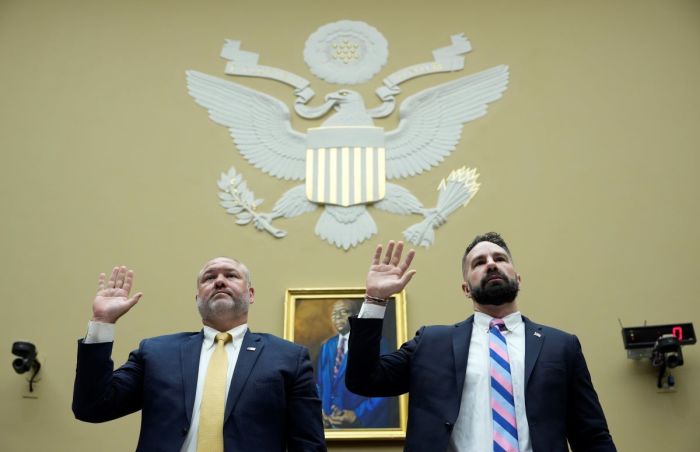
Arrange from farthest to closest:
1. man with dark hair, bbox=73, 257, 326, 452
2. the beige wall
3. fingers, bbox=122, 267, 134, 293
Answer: the beige wall < fingers, bbox=122, 267, 134, 293 < man with dark hair, bbox=73, 257, 326, 452

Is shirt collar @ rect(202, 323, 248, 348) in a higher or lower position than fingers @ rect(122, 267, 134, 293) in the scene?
lower

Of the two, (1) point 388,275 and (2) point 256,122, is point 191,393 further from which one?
(2) point 256,122

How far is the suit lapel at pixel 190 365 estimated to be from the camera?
2846 mm

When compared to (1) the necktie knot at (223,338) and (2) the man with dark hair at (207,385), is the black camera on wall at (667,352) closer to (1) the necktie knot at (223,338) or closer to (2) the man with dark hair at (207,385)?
(2) the man with dark hair at (207,385)

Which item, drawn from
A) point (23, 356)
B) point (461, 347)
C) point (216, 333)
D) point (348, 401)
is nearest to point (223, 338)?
point (216, 333)

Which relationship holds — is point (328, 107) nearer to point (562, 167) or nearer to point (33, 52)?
point (562, 167)

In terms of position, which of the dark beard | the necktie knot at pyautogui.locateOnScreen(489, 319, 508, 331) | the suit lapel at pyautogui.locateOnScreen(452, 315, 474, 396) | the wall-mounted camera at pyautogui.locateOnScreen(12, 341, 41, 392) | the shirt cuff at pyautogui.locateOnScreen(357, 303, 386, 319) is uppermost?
the dark beard

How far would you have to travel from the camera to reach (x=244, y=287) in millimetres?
3314

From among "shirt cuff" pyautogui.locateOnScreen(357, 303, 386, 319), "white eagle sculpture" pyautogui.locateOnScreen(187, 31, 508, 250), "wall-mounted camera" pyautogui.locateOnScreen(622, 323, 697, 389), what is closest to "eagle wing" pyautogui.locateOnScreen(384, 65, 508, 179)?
"white eagle sculpture" pyautogui.locateOnScreen(187, 31, 508, 250)

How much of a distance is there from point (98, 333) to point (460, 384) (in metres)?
1.40

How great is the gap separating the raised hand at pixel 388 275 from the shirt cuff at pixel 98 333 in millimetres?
1023

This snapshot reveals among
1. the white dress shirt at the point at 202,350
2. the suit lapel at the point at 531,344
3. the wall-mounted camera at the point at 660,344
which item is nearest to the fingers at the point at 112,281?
the white dress shirt at the point at 202,350

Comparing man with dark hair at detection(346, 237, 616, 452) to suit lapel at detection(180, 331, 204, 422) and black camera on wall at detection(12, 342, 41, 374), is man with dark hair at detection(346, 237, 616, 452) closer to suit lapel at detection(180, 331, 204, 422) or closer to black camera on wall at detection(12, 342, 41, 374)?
suit lapel at detection(180, 331, 204, 422)

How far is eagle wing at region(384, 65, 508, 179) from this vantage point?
5.63 meters
